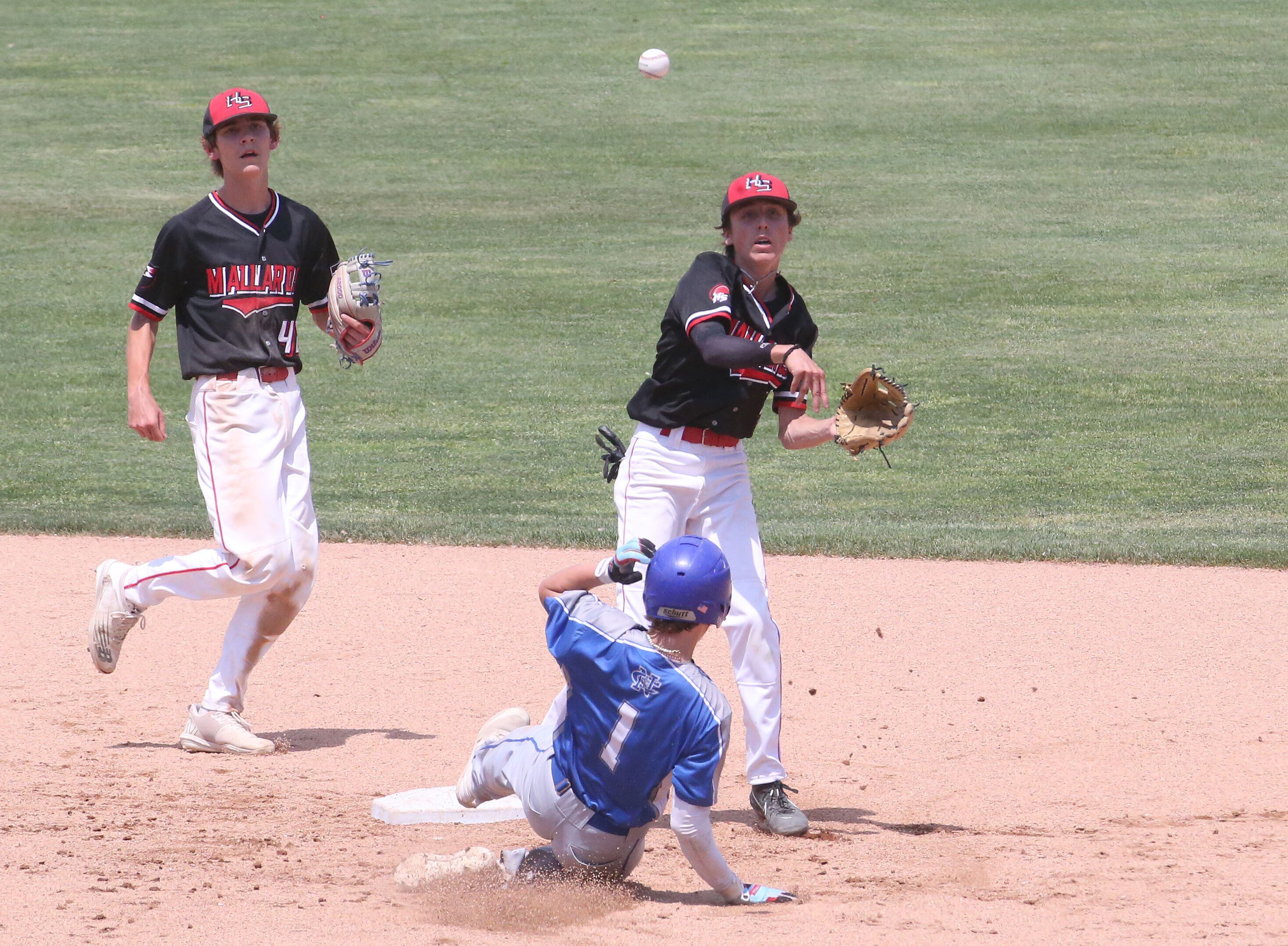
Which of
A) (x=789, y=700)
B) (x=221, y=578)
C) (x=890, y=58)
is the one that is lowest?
(x=789, y=700)

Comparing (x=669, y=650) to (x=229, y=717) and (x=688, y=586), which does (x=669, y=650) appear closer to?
(x=688, y=586)

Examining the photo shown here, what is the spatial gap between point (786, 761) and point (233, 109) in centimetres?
308

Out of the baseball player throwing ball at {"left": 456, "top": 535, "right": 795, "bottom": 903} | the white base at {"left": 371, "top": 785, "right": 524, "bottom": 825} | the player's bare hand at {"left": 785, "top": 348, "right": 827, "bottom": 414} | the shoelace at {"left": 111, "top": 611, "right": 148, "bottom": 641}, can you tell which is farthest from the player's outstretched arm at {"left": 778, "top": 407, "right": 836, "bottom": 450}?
the shoelace at {"left": 111, "top": 611, "right": 148, "bottom": 641}

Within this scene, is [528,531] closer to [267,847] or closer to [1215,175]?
[267,847]

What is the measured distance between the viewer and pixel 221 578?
579 centimetres

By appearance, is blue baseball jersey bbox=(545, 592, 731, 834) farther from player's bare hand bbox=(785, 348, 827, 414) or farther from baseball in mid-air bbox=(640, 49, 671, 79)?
baseball in mid-air bbox=(640, 49, 671, 79)

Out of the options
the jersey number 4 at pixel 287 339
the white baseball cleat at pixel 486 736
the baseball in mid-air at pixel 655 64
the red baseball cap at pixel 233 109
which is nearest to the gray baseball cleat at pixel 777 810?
the white baseball cleat at pixel 486 736

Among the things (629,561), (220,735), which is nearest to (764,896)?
(629,561)

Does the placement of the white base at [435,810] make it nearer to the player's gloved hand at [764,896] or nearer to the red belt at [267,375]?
the player's gloved hand at [764,896]

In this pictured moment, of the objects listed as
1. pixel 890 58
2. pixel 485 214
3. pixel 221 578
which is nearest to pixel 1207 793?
pixel 221 578

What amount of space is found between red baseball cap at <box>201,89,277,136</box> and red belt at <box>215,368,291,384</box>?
86 cm

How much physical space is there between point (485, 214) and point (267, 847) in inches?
612

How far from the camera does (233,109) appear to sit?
582 cm

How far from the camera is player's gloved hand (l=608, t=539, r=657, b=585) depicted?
463cm
